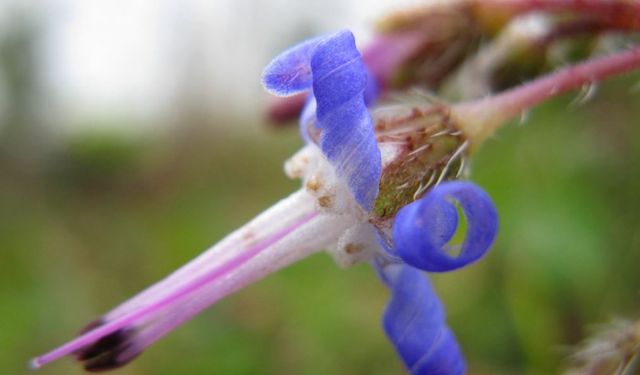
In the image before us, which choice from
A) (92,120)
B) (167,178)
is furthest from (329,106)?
(92,120)

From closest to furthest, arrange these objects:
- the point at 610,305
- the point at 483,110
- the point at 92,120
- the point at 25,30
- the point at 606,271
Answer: the point at 483,110, the point at 610,305, the point at 606,271, the point at 25,30, the point at 92,120

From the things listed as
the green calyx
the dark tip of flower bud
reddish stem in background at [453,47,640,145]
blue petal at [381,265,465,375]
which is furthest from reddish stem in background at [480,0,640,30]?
the dark tip of flower bud

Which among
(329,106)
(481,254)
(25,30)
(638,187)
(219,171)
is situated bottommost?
(219,171)

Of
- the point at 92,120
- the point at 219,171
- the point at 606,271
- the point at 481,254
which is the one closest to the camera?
the point at 481,254

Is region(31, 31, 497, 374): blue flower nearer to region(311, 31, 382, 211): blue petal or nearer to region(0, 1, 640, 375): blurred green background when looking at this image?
region(311, 31, 382, 211): blue petal

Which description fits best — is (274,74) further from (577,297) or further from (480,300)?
(480,300)

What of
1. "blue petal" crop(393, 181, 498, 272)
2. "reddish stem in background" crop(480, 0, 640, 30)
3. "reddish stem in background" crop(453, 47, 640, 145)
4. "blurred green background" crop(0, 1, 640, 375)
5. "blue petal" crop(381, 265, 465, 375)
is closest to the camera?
"blue petal" crop(393, 181, 498, 272)

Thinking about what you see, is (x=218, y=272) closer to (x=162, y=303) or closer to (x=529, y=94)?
(x=162, y=303)
